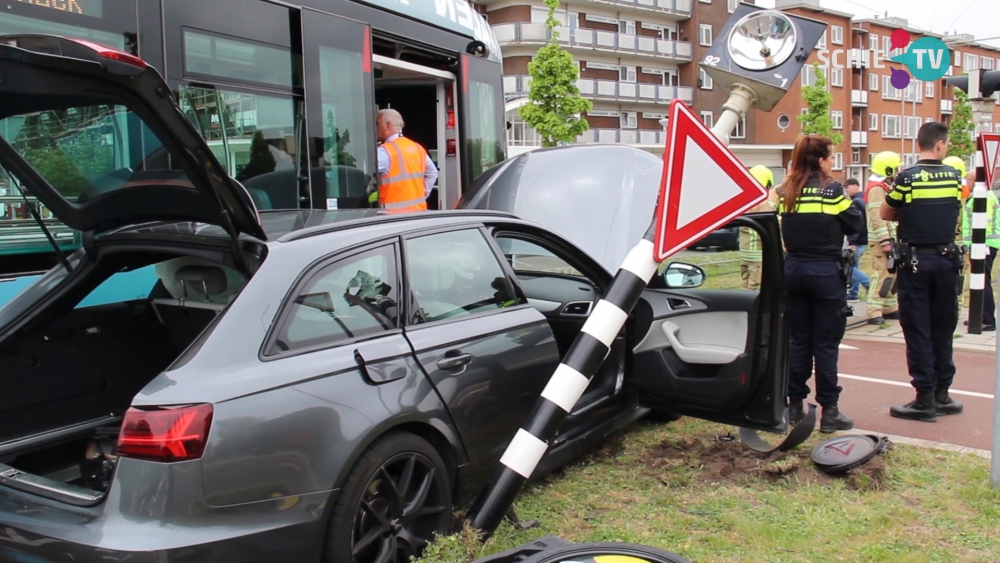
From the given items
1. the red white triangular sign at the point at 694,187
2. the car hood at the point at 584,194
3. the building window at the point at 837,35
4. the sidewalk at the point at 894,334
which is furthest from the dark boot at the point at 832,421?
the building window at the point at 837,35

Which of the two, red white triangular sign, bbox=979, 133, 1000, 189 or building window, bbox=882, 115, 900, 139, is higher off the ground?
building window, bbox=882, 115, 900, 139

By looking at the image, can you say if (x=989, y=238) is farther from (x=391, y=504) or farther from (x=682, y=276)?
(x=391, y=504)

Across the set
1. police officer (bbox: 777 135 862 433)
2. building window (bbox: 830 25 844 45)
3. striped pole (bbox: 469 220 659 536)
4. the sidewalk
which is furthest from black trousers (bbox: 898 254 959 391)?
building window (bbox: 830 25 844 45)

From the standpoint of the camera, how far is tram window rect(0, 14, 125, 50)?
471cm

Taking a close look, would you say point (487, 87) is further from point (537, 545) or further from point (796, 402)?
point (537, 545)

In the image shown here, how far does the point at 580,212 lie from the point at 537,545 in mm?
5509

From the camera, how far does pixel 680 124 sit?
317 centimetres

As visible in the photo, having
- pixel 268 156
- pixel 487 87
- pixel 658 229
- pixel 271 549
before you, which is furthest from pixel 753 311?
pixel 487 87

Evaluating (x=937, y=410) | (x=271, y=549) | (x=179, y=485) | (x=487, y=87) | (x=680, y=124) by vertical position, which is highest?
(x=487, y=87)

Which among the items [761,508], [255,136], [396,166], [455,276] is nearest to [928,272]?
[761,508]

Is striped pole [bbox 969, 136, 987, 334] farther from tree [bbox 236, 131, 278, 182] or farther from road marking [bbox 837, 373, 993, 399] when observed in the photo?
tree [bbox 236, 131, 278, 182]

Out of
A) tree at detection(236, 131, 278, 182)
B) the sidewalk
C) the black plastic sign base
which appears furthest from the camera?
the sidewalk

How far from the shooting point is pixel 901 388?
693 cm

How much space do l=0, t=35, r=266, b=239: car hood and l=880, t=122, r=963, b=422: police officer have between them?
15.0 ft
